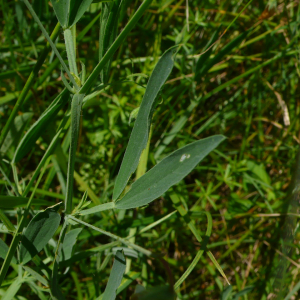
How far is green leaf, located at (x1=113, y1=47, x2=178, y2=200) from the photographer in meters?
0.73

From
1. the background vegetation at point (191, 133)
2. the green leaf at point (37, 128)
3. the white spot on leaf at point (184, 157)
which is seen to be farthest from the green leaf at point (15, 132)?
the white spot on leaf at point (184, 157)

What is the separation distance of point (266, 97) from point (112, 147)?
38.4 inches

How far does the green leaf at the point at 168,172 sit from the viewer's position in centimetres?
70

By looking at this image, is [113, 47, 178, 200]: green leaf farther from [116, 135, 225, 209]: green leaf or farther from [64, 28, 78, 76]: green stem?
[64, 28, 78, 76]: green stem

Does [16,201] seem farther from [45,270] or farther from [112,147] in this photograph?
[112,147]

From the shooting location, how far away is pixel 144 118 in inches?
29.9

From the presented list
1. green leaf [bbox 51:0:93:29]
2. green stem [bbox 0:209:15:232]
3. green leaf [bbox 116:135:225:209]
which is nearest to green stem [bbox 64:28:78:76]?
green leaf [bbox 51:0:93:29]

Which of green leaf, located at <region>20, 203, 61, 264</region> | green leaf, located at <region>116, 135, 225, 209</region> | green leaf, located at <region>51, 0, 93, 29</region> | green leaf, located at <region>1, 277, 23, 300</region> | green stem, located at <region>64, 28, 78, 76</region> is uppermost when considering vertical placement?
green leaf, located at <region>51, 0, 93, 29</region>

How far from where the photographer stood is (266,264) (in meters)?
1.81

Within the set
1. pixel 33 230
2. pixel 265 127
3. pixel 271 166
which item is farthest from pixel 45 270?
pixel 265 127

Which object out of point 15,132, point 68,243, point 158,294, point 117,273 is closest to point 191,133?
point 15,132

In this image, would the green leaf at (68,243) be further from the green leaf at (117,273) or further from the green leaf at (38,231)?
the green leaf at (117,273)

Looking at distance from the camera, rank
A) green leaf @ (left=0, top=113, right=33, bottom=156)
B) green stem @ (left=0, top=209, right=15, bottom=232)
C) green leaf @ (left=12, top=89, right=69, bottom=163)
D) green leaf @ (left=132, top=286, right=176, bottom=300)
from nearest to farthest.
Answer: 1. green leaf @ (left=132, top=286, right=176, bottom=300)
2. green stem @ (left=0, top=209, right=15, bottom=232)
3. green leaf @ (left=12, top=89, right=69, bottom=163)
4. green leaf @ (left=0, top=113, right=33, bottom=156)

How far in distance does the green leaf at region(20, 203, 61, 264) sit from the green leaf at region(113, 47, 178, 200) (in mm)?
189
